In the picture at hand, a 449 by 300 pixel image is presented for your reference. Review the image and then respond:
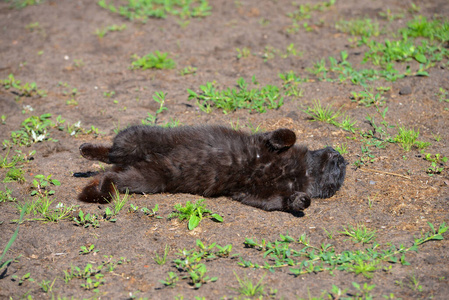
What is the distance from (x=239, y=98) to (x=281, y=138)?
4.53 feet

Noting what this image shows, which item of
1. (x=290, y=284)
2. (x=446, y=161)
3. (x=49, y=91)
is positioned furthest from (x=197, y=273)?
(x=49, y=91)

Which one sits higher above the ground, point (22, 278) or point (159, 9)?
point (159, 9)

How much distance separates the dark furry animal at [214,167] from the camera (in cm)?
403

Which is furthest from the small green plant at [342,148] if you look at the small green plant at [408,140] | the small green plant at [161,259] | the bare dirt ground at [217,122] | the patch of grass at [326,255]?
the small green plant at [161,259]

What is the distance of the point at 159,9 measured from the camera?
7723mm

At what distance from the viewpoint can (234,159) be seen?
4.09 metres

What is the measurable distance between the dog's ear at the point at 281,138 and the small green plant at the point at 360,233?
37.7 inches

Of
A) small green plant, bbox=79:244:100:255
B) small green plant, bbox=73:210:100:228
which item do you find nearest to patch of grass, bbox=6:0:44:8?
small green plant, bbox=73:210:100:228

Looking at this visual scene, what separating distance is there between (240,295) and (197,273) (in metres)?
0.36

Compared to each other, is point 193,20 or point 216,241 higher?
point 193,20

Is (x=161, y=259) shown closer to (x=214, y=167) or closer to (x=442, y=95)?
(x=214, y=167)

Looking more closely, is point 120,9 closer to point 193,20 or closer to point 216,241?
point 193,20

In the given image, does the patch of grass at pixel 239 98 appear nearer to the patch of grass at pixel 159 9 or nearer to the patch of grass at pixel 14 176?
the patch of grass at pixel 14 176

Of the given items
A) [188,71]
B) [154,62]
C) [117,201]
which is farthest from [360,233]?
[154,62]
